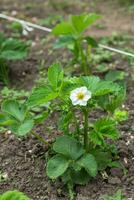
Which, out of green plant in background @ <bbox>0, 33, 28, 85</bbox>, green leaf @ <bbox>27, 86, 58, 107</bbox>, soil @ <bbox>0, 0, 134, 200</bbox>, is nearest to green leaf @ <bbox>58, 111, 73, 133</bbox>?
green leaf @ <bbox>27, 86, 58, 107</bbox>

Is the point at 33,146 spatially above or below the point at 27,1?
above

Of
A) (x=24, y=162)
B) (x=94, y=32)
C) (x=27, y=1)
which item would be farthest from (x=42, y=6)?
(x=24, y=162)

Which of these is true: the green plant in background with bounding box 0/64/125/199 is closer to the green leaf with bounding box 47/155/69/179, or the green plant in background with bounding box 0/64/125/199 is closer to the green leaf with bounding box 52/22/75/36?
the green leaf with bounding box 47/155/69/179

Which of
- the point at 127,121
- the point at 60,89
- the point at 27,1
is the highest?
the point at 60,89

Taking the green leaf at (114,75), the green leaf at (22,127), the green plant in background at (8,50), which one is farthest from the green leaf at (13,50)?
the green leaf at (22,127)

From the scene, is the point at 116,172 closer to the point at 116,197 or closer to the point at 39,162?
the point at 116,197

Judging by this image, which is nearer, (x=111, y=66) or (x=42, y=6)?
(x=111, y=66)

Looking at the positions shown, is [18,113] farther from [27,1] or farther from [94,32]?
[27,1]
